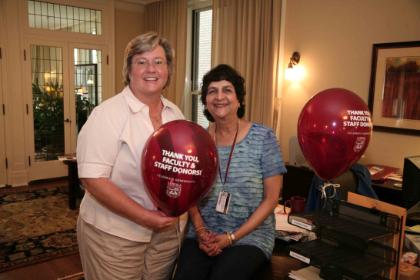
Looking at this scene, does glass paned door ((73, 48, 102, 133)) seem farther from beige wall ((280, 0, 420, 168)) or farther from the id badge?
the id badge

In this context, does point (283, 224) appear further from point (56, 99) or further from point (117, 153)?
point (56, 99)

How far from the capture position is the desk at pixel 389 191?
2.72 meters

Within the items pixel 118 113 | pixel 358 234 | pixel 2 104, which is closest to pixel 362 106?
pixel 358 234

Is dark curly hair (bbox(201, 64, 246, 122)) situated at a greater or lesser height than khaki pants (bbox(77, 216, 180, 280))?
greater

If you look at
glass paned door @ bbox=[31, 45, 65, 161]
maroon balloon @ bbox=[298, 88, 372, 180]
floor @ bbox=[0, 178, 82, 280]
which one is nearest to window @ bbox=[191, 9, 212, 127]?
glass paned door @ bbox=[31, 45, 65, 161]

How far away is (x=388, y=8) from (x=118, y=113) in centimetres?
288

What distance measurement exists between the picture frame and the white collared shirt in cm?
260

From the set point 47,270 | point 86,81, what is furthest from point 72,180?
point 86,81

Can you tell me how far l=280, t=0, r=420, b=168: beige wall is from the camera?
3.19 meters

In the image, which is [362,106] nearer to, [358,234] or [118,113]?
[358,234]

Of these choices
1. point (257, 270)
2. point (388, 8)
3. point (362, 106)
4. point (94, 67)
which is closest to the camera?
point (362, 106)

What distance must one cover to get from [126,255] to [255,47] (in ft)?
11.0

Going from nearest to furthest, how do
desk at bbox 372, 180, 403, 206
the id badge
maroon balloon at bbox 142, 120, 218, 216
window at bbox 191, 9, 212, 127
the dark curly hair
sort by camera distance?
1. maroon balloon at bbox 142, 120, 218, 216
2. the id badge
3. the dark curly hair
4. desk at bbox 372, 180, 403, 206
5. window at bbox 191, 9, 212, 127

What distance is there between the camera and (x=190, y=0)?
17.9ft
